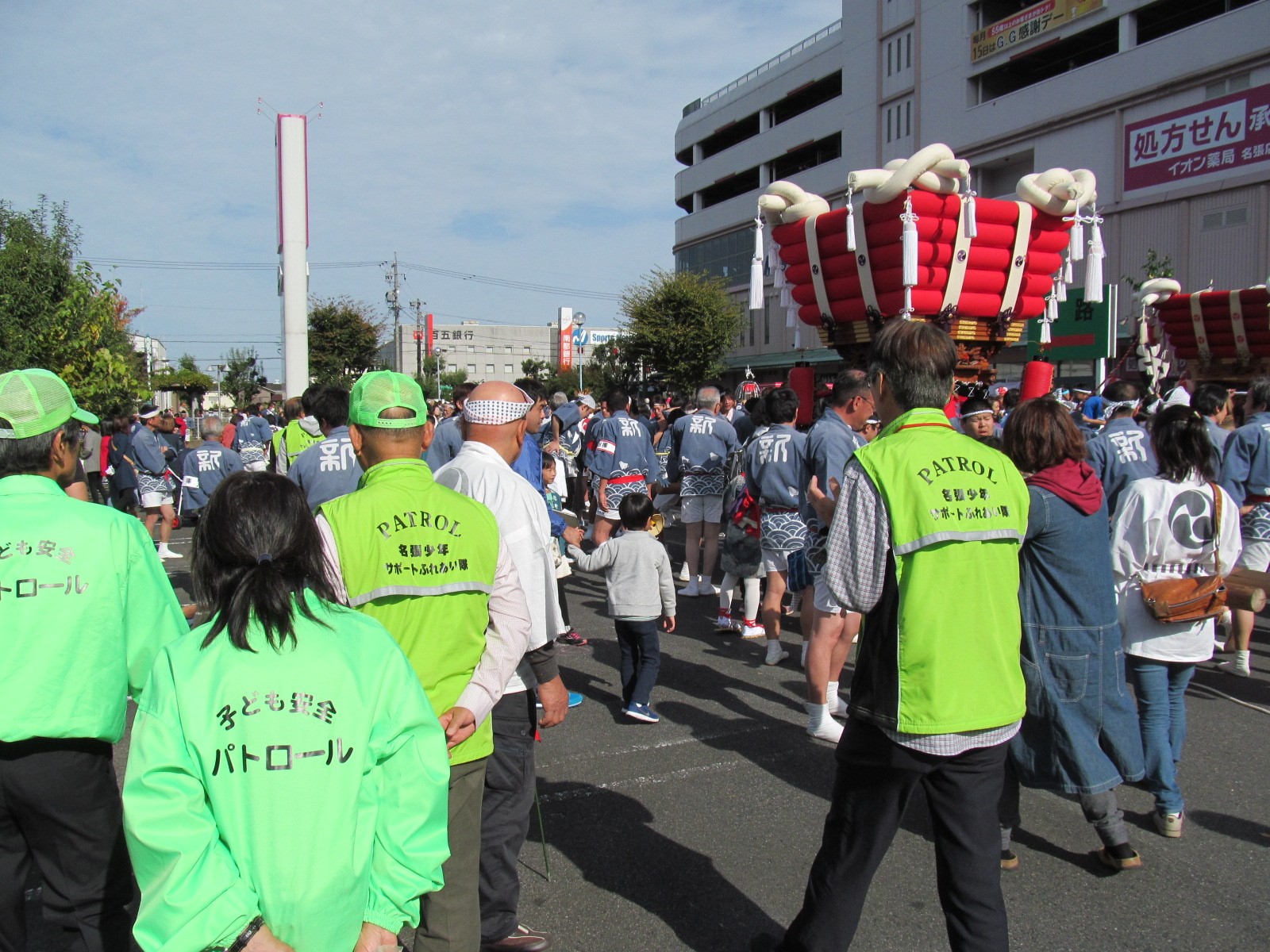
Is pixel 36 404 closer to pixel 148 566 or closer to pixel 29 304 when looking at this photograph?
pixel 148 566

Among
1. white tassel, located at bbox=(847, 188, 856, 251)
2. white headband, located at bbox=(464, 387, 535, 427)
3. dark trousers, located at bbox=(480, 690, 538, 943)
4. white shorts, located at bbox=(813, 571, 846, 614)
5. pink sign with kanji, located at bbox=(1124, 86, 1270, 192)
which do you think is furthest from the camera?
pink sign with kanji, located at bbox=(1124, 86, 1270, 192)

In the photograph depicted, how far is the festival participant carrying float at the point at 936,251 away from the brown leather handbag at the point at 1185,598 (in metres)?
4.54

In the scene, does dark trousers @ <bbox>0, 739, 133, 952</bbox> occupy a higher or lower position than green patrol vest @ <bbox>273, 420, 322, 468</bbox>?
lower

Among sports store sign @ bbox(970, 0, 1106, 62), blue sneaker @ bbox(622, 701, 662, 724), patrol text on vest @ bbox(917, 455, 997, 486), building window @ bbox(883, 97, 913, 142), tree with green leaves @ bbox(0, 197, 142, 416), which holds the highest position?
sports store sign @ bbox(970, 0, 1106, 62)

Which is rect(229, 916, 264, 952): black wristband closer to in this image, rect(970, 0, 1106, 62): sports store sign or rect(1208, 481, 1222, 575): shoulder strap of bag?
rect(1208, 481, 1222, 575): shoulder strap of bag

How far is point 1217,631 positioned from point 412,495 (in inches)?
287

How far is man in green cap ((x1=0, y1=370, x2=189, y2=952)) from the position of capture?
7.27 ft

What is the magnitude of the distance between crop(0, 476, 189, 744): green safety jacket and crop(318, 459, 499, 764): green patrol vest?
54 centimetres

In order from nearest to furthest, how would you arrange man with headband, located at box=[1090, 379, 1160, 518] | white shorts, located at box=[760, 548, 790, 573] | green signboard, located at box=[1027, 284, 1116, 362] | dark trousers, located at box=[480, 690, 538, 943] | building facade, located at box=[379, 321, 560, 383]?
dark trousers, located at box=[480, 690, 538, 943] < man with headband, located at box=[1090, 379, 1160, 518] < white shorts, located at box=[760, 548, 790, 573] < green signboard, located at box=[1027, 284, 1116, 362] < building facade, located at box=[379, 321, 560, 383]

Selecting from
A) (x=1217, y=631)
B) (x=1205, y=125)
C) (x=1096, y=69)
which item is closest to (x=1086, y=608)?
(x=1217, y=631)

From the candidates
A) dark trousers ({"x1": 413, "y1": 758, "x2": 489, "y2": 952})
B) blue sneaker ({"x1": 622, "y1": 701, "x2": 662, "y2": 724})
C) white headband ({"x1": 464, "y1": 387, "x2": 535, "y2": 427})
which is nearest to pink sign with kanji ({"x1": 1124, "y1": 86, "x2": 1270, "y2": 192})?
blue sneaker ({"x1": 622, "y1": 701, "x2": 662, "y2": 724})

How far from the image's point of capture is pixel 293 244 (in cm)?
1531

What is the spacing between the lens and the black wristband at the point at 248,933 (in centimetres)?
163

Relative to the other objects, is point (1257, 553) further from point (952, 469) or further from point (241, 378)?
point (241, 378)
